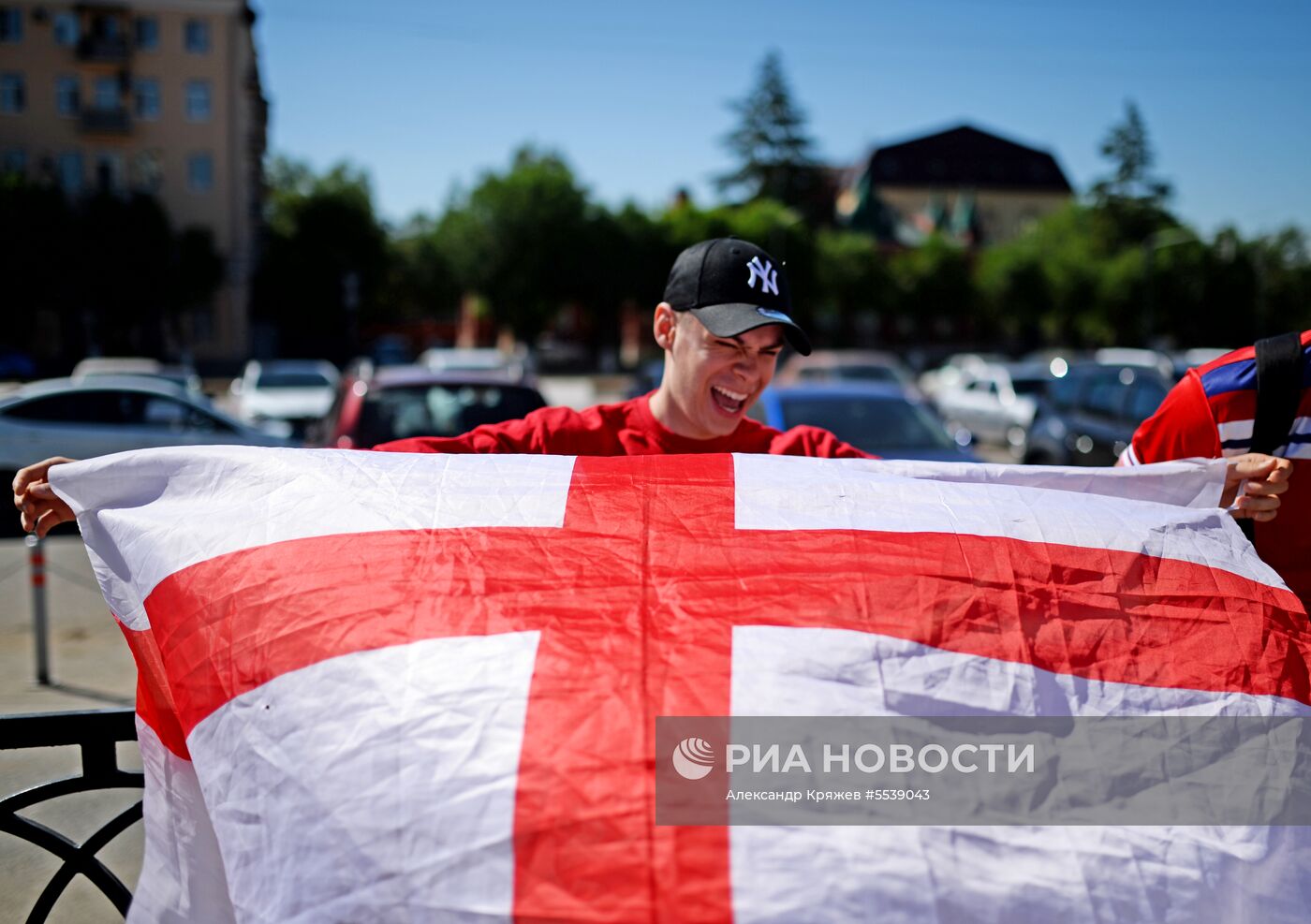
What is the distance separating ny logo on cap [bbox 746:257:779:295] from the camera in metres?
2.66

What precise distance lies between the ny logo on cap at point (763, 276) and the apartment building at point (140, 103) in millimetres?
47028

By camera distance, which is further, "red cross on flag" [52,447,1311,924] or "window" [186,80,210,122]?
"window" [186,80,210,122]

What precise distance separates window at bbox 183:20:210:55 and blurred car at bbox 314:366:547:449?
4435 cm

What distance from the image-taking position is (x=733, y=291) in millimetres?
2641

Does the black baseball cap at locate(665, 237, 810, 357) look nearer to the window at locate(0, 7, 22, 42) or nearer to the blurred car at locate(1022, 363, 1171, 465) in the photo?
the blurred car at locate(1022, 363, 1171, 465)

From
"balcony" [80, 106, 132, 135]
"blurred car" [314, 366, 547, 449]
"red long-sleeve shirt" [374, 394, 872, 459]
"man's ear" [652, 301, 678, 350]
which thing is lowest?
"blurred car" [314, 366, 547, 449]

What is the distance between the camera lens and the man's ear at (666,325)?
9.16 feet

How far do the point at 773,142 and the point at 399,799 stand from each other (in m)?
71.1

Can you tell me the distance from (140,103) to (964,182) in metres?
67.7

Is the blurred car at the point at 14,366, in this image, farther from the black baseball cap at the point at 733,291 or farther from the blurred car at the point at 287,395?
the black baseball cap at the point at 733,291

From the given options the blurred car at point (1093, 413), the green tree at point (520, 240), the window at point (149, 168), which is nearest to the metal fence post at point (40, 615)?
the blurred car at point (1093, 413)

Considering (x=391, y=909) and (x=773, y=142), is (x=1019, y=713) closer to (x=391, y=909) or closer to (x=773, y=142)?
(x=391, y=909)

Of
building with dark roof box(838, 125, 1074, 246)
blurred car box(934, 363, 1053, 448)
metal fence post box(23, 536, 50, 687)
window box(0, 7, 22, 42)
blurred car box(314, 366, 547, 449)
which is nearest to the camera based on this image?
metal fence post box(23, 536, 50, 687)

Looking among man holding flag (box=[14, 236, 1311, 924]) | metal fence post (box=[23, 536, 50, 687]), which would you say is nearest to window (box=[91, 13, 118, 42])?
metal fence post (box=[23, 536, 50, 687])
